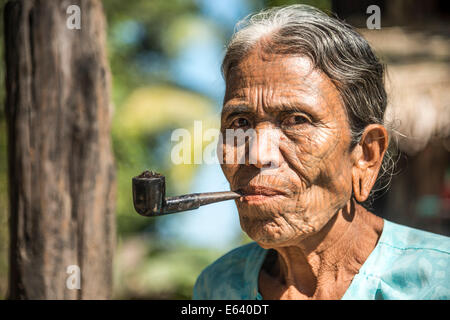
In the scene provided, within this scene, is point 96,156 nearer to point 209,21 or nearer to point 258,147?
point 258,147

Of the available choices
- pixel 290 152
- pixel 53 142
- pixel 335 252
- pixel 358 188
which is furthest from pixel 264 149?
pixel 53 142

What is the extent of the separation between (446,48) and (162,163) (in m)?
5.80

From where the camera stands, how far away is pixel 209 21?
30.6 feet

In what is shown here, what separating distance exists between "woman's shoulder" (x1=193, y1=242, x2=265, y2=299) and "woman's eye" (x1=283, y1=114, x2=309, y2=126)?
0.73m

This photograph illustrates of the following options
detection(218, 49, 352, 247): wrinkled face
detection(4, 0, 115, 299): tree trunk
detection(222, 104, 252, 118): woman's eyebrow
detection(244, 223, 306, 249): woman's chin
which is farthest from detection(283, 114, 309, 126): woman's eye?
detection(4, 0, 115, 299): tree trunk

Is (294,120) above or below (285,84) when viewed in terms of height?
below

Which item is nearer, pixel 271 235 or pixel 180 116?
pixel 271 235

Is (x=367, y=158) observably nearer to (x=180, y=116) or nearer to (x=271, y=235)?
(x=271, y=235)

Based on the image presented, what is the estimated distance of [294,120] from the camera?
5.28ft

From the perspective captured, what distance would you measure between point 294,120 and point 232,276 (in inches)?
34.1

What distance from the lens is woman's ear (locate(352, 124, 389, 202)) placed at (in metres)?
1.68

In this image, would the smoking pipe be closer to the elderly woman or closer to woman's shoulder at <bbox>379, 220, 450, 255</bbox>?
the elderly woman

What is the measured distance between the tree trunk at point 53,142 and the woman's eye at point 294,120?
40.9 inches
